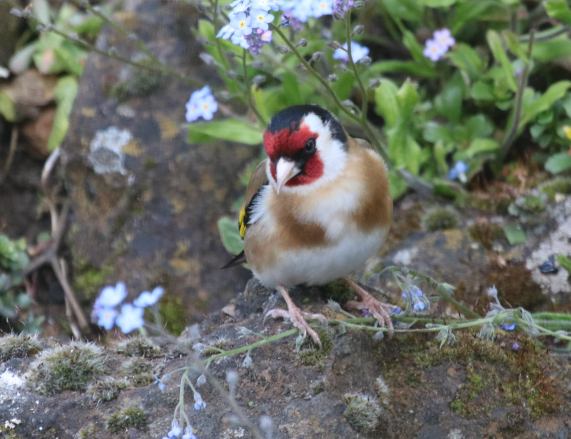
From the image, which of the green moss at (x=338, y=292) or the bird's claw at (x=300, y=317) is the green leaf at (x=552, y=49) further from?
the bird's claw at (x=300, y=317)

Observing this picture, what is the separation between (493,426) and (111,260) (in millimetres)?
3223

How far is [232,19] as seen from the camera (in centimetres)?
416

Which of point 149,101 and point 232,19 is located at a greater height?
point 232,19

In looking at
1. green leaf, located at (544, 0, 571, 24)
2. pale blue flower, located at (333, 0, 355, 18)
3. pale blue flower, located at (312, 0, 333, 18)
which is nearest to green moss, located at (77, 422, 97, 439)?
pale blue flower, located at (333, 0, 355, 18)

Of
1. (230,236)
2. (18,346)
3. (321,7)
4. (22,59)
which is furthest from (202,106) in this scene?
(22,59)

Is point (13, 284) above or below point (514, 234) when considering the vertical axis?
above

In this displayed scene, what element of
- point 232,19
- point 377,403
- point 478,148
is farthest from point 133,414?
point 478,148

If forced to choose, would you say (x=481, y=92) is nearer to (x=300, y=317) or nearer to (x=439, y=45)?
(x=439, y=45)

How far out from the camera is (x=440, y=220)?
561 cm

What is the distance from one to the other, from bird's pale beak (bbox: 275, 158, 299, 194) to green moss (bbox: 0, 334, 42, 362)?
4.12 feet

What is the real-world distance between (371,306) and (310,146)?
0.81 meters

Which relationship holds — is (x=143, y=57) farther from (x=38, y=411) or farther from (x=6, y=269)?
(x=38, y=411)

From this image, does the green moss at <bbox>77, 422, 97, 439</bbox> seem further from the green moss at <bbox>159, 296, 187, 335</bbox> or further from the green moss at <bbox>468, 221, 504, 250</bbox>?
the green moss at <bbox>468, 221, 504, 250</bbox>

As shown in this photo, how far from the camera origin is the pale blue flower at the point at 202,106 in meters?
5.23
